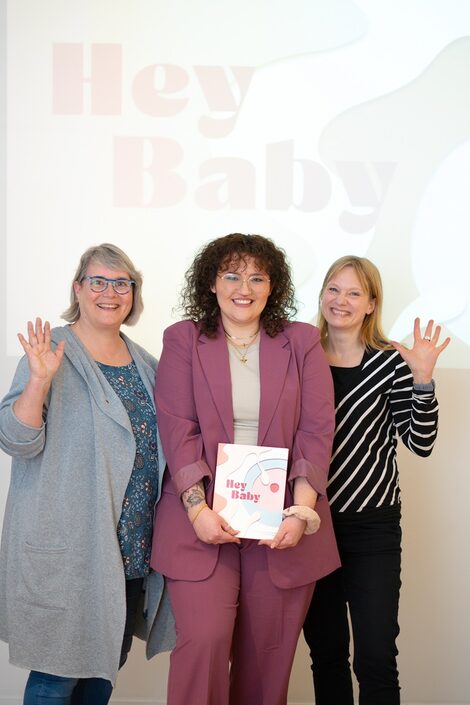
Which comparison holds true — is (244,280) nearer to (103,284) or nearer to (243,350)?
(243,350)

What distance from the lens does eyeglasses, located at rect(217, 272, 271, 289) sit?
2.13 m

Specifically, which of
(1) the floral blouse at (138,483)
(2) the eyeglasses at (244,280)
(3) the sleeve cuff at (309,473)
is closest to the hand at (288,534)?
(3) the sleeve cuff at (309,473)

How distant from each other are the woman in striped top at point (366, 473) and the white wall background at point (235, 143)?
887 mm

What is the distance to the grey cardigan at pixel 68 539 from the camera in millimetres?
2070

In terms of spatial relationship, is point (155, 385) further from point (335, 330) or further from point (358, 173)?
point (358, 173)

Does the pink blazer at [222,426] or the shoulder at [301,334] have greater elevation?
the shoulder at [301,334]

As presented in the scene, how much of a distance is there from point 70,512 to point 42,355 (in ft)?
1.55

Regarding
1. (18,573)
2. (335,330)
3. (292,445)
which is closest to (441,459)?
(335,330)

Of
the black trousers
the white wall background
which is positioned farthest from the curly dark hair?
the white wall background

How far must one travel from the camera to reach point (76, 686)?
233cm

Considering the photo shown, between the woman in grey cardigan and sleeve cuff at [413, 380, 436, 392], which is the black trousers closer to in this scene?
sleeve cuff at [413, 380, 436, 392]

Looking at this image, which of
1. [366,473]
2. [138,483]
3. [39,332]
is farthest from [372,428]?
[39,332]

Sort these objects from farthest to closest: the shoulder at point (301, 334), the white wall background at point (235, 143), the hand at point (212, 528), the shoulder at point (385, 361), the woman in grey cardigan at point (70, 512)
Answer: the white wall background at point (235, 143) < the shoulder at point (385, 361) < the shoulder at point (301, 334) < the woman in grey cardigan at point (70, 512) < the hand at point (212, 528)

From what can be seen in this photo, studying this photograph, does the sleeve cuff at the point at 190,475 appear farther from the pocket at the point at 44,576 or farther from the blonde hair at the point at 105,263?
the blonde hair at the point at 105,263
